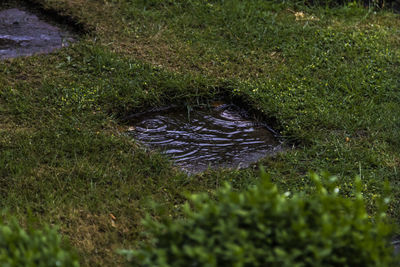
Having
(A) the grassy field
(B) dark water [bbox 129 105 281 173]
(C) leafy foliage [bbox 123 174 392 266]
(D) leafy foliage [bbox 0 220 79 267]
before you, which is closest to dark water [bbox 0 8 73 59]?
(A) the grassy field

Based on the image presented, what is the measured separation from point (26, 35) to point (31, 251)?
420 centimetres

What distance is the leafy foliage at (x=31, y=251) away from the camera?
6.09 ft

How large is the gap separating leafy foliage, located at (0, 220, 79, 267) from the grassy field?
1.17 ft

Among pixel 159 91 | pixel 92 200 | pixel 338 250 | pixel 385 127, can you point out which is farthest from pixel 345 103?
pixel 338 250

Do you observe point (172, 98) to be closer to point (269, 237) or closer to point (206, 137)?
point (206, 137)

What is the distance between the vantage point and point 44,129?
155 inches

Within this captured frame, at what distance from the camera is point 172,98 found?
179 inches

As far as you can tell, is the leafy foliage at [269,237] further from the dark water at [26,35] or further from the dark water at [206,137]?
the dark water at [26,35]

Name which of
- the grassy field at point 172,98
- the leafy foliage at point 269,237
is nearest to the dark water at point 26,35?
the grassy field at point 172,98

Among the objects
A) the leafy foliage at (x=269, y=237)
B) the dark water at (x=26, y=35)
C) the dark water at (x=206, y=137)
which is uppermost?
the leafy foliage at (x=269, y=237)

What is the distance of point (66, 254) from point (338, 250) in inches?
43.0

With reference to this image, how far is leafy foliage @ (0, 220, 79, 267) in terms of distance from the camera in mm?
1857

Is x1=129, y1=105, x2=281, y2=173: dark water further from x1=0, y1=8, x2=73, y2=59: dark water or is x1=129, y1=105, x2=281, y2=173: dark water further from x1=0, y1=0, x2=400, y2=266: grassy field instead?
x1=0, y1=8, x2=73, y2=59: dark water

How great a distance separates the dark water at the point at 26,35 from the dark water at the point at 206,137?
1.61 metres
